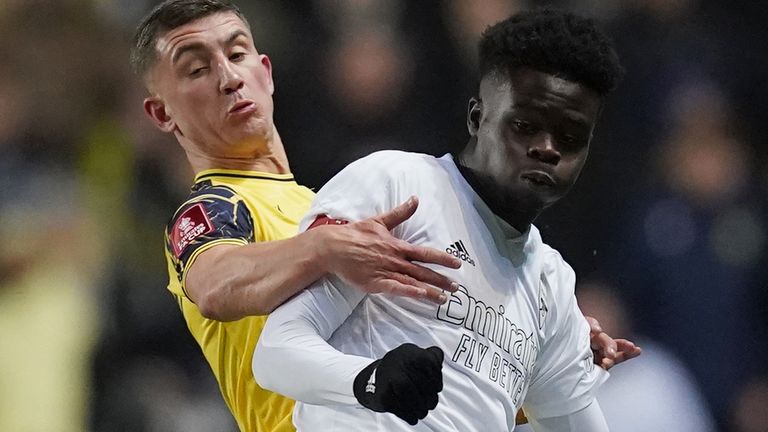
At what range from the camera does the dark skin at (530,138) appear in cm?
169

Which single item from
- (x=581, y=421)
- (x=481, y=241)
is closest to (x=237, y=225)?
(x=481, y=241)

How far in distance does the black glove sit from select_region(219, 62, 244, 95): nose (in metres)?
0.99

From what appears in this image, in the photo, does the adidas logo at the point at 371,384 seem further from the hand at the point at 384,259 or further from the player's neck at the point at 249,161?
the player's neck at the point at 249,161

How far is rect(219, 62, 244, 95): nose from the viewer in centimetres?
221

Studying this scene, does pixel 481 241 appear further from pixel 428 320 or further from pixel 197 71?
pixel 197 71

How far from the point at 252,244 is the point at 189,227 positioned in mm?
180

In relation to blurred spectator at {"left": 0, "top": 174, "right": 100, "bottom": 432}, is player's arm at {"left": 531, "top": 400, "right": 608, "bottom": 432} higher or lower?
higher

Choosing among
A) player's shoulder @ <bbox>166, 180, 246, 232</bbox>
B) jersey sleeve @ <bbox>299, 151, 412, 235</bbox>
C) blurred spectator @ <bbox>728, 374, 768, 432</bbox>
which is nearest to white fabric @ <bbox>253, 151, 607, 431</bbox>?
jersey sleeve @ <bbox>299, 151, 412, 235</bbox>

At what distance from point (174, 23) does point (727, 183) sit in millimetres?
1730

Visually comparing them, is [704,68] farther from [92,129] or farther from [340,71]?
[92,129]

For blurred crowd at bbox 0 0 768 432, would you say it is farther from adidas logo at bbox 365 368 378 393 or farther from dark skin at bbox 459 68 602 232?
adidas logo at bbox 365 368 378 393

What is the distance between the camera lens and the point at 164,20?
227cm

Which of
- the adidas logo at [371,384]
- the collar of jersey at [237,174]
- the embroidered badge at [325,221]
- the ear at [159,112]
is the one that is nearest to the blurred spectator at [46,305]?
the ear at [159,112]

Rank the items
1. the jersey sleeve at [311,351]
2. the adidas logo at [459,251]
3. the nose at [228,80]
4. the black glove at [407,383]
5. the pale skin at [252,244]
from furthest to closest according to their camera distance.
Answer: the nose at [228,80], the adidas logo at [459,251], the pale skin at [252,244], the jersey sleeve at [311,351], the black glove at [407,383]
